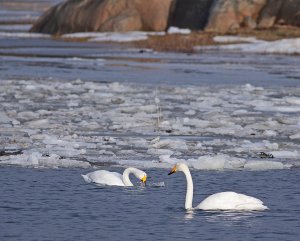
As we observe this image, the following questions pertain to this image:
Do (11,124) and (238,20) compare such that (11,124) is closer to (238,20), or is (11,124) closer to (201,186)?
(201,186)

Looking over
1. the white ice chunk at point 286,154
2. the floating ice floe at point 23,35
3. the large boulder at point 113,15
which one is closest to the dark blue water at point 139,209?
the white ice chunk at point 286,154

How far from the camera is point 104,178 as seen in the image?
13.0 m

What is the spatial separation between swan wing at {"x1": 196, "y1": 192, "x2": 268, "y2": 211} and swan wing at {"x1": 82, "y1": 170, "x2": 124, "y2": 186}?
173 cm

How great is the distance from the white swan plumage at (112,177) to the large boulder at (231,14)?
3395 cm

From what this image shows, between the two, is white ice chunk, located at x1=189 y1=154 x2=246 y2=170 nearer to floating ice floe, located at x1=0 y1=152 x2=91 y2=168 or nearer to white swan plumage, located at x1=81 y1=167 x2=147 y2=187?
white swan plumage, located at x1=81 y1=167 x2=147 y2=187

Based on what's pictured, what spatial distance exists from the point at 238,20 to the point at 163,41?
14.7 feet

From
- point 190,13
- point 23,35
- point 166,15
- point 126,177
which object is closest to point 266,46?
point 190,13

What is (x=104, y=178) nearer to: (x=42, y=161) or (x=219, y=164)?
(x=42, y=161)

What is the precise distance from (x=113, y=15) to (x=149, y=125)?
32.9 metres

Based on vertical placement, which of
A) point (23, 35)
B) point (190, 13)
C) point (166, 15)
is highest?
point (190, 13)

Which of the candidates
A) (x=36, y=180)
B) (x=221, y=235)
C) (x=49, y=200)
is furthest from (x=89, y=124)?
(x=221, y=235)

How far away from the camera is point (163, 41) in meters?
44.6

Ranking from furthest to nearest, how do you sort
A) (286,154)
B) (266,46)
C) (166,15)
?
Answer: (166,15) → (266,46) → (286,154)

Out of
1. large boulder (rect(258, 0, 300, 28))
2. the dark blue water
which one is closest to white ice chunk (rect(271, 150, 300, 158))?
the dark blue water
